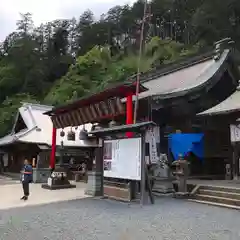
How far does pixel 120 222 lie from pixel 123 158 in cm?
367

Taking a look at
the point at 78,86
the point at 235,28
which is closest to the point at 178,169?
the point at 78,86

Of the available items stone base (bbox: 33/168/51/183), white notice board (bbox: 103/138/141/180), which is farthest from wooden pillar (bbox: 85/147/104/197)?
stone base (bbox: 33/168/51/183)

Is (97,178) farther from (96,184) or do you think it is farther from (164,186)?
(164,186)

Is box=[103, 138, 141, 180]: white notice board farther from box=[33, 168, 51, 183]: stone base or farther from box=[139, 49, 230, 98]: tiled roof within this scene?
box=[33, 168, 51, 183]: stone base

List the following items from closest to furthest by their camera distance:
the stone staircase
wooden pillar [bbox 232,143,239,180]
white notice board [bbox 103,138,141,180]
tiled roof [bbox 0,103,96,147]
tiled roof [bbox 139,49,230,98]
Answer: the stone staircase → white notice board [bbox 103,138,141,180] → wooden pillar [bbox 232,143,239,180] → tiled roof [bbox 139,49,230,98] → tiled roof [bbox 0,103,96,147]

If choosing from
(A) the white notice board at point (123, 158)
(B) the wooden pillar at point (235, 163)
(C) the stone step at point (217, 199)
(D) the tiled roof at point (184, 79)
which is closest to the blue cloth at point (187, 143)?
(B) the wooden pillar at point (235, 163)

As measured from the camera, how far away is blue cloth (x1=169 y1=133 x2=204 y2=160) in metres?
15.2

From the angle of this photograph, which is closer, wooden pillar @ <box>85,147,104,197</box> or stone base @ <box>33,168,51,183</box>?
wooden pillar @ <box>85,147,104,197</box>

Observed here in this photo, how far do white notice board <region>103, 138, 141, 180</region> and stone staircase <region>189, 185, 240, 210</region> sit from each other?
2.48 m

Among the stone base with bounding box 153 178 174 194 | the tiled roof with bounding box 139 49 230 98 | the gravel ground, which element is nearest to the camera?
the gravel ground

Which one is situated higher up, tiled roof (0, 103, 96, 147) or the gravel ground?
tiled roof (0, 103, 96, 147)

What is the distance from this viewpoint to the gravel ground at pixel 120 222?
6551mm

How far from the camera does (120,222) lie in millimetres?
7723

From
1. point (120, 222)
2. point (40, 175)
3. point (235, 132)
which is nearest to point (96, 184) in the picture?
point (120, 222)
